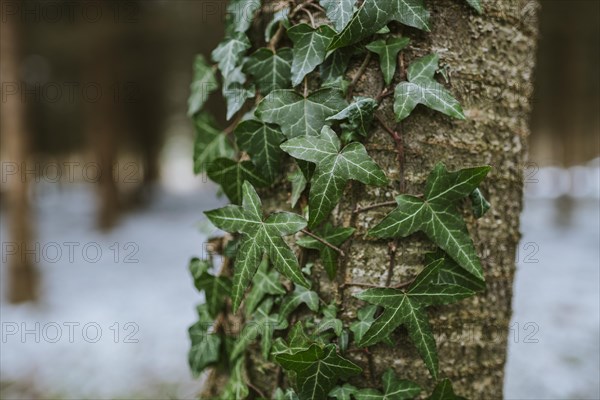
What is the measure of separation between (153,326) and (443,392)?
12.4 feet

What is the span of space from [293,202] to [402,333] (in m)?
0.33

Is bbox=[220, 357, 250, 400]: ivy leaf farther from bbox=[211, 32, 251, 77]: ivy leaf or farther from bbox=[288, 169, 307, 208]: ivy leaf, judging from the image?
bbox=[211, 32, 251, 77]: ivy leaf

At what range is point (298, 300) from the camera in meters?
0.91

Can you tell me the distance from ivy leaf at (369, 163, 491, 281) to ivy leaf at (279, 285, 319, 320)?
184 mm

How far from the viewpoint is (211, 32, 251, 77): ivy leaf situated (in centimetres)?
100

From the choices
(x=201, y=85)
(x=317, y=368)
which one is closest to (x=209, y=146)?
(x=201, y=85)

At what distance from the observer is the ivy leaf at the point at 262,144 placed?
915mm

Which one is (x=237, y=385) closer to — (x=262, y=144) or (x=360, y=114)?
(x=262, y=144)

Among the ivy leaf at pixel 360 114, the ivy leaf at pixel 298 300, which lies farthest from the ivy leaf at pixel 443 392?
the ivy leaf at pixel 360 114

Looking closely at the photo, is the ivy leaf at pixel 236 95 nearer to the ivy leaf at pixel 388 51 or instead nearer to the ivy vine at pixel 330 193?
the ivy vine at pixel 330 193

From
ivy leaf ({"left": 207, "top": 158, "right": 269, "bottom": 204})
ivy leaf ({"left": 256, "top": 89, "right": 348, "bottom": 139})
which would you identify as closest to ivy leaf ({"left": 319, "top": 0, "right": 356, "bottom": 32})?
ivy leaf ({"left": 256, "top": 89, "right": 348, "bottom": 139})

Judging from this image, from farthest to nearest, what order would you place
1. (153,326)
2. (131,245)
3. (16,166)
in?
(131,245) < (16,166) < (153,326)

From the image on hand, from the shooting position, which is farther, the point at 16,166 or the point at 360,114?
the point at 16,166

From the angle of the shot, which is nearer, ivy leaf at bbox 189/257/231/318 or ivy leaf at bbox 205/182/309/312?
ivy leaf at bbox 205/182/309/312
